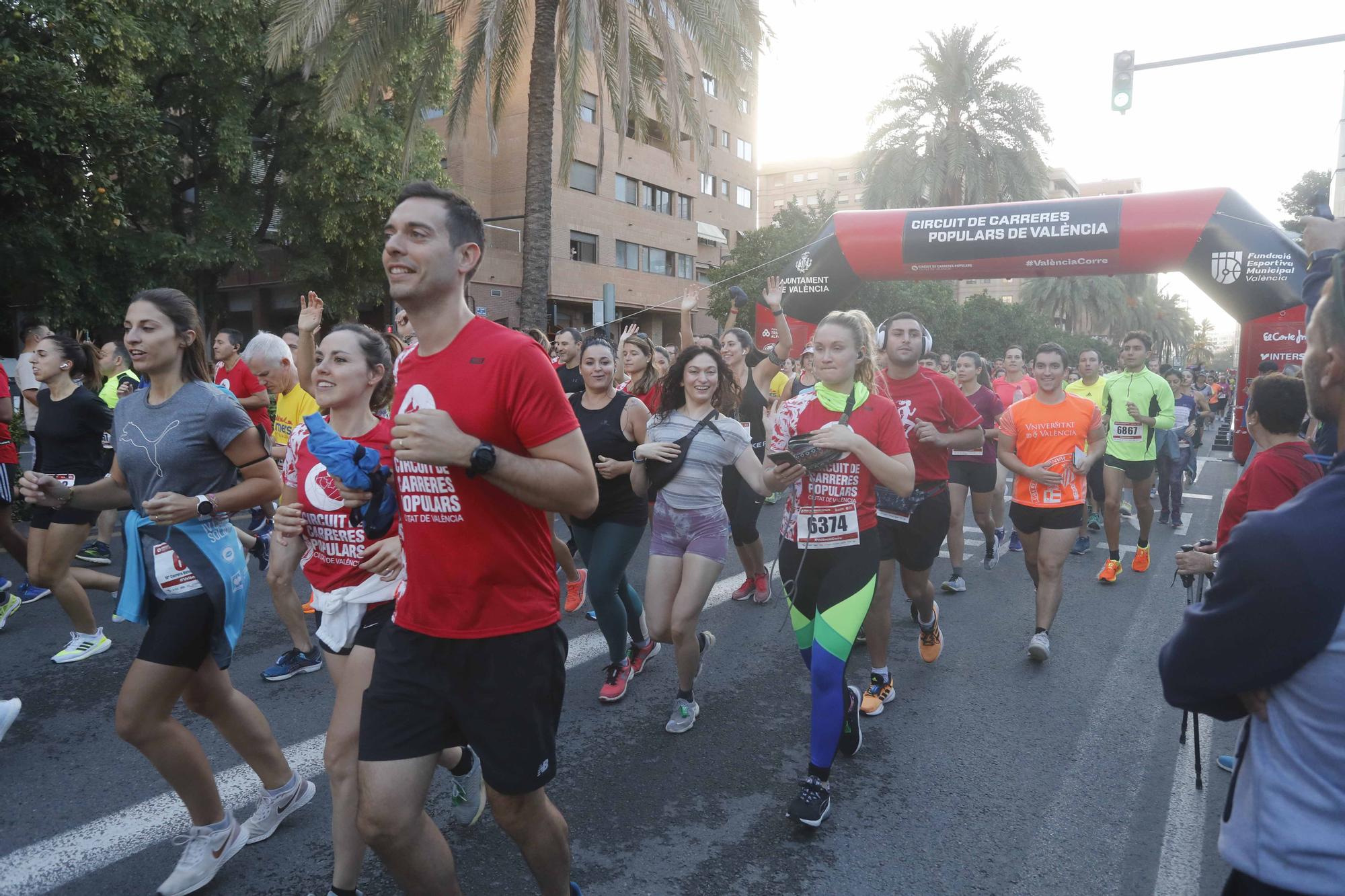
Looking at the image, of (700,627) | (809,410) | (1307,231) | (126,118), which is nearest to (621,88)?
(126,118)

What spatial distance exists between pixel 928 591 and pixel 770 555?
304 cm

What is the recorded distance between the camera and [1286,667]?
1.34 meters

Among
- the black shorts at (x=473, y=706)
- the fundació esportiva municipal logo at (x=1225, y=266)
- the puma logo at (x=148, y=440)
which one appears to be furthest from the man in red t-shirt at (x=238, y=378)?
the fundació esportiva municipal logo at (x=1225, y=266)

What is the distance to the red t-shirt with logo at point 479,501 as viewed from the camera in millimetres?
2143

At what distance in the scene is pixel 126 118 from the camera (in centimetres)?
1241

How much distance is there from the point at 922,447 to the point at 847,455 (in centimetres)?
185

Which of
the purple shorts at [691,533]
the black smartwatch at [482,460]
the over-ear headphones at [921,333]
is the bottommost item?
the purple shorts at [691,533]

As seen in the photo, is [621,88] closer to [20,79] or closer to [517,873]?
[20,79]

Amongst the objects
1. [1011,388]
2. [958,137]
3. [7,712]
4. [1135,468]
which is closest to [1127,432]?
[1135,468]

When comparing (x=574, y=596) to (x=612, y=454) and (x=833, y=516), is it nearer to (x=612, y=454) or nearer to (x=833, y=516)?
→ (x=612, y=454)

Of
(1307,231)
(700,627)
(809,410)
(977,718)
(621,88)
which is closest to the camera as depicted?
(1307,231)

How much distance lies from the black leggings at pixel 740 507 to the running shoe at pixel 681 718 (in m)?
2.06

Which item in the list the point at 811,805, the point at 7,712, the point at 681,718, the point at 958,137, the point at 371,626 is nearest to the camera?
the point at 371,626

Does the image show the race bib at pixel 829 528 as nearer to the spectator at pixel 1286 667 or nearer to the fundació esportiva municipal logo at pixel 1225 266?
the spectator at pixel 1286 667
